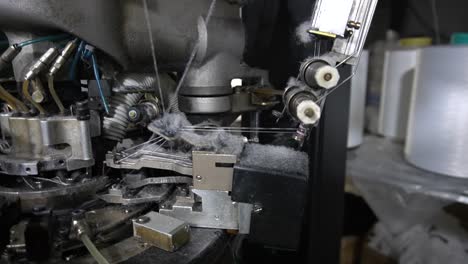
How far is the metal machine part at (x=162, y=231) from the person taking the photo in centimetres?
34

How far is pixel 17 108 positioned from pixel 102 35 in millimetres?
160

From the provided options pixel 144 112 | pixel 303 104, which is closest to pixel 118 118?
pixel 144 112

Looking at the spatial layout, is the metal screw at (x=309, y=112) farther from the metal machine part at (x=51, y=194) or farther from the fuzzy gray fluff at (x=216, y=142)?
the metal machine part at (x=51, y=194)

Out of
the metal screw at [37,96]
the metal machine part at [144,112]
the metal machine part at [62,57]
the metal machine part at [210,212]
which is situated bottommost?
the metal machine part at [210,212]

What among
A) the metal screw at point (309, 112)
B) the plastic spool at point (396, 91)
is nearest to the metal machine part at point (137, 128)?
the metal screw at point (309, 112)

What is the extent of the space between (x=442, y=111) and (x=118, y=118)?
678 millimetres

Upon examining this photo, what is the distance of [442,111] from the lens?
69 cm

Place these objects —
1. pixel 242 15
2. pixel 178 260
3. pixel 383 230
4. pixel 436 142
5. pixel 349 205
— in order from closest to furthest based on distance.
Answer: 1. pixel 178 260
2. pixel 242 15
3. pixel 436 142
4. pixel 383 230
5. pixel 349 205

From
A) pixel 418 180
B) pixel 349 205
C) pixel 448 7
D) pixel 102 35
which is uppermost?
pixel 448 7

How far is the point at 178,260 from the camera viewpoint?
0.33m

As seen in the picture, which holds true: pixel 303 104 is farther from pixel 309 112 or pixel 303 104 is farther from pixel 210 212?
pixel 210 212

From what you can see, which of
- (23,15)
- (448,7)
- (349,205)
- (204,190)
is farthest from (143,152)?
(448,7)

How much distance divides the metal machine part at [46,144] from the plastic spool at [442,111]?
71 centimetres

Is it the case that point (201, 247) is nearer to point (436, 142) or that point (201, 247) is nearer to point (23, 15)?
point (23, 15)
